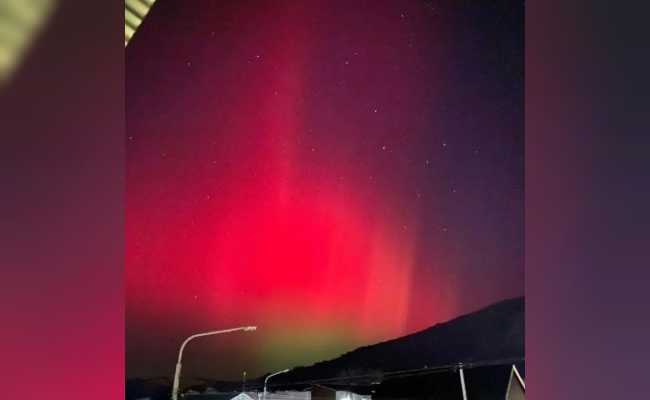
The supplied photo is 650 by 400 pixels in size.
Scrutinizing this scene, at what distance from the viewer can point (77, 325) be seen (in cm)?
163

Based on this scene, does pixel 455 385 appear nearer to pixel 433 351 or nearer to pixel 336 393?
pixel 433 351

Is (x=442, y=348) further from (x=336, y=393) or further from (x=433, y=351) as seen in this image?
(x=336, y=393)

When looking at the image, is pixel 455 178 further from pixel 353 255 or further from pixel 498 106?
pixel 353 255

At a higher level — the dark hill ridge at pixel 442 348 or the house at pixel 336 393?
the dark hill ridge at pixel 442 348

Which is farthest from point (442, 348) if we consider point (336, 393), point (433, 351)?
point (336, 393)

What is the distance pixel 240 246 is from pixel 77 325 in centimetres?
45

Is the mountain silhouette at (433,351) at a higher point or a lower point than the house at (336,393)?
higher

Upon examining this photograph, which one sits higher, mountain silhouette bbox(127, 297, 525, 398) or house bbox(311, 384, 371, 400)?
mountain silhouette bbox(127, 297, 525, 398)

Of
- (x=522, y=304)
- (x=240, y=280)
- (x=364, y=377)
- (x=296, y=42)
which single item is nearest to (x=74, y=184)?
(x=240, y=280)

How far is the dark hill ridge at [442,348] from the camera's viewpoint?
5.52 feet

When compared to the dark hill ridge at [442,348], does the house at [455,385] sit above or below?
below

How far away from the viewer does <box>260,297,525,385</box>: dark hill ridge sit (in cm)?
168

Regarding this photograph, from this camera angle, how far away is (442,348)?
66.7 inches

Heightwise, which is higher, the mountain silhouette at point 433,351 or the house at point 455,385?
the mountain silhouette at point 433,351
